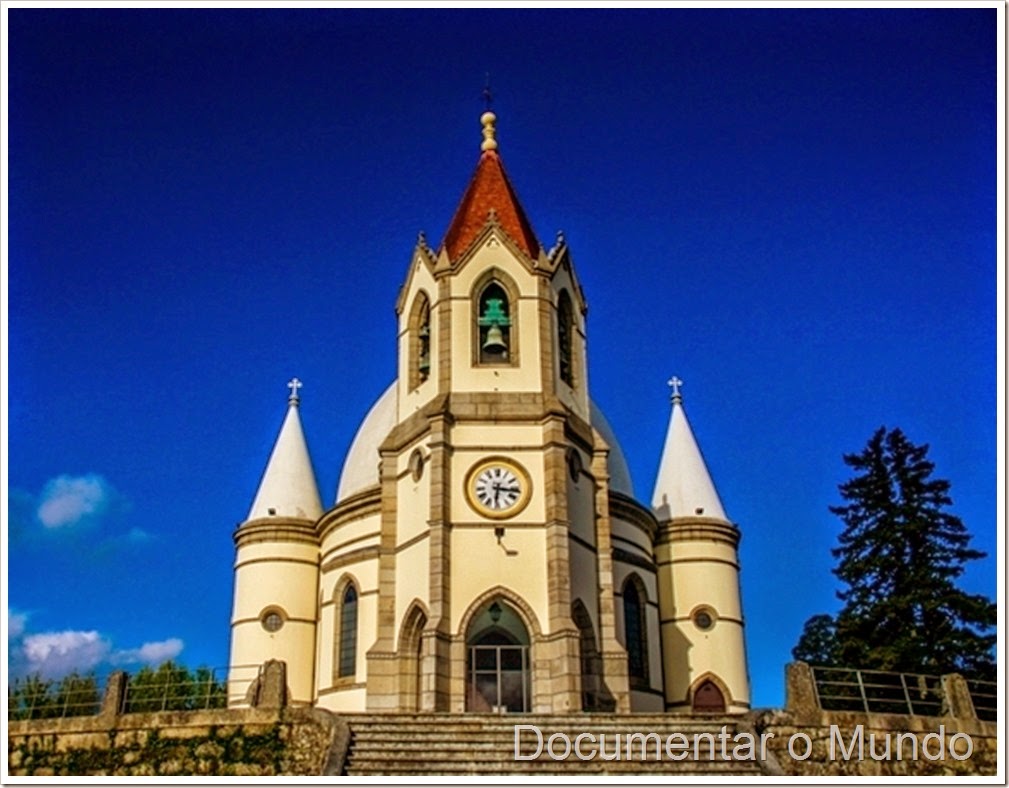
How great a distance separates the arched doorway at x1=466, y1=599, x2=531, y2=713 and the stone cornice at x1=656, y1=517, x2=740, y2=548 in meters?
10.9

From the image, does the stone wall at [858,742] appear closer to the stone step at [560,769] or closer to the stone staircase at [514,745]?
the stone staircase at [514,745]

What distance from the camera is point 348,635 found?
30.0 meters

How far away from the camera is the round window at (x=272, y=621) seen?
3244cm

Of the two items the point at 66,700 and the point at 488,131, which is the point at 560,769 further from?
the point at 488,131

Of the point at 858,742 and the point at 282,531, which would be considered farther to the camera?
the point at 282,531

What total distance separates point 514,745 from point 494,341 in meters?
12.4

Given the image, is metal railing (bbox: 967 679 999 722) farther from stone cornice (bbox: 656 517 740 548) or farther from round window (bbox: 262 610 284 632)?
round window (bbox: 262 610 284 632)

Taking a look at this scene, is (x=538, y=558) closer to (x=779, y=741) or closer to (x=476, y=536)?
(x=476, y=536)

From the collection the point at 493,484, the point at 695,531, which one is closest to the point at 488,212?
the point at 493,484

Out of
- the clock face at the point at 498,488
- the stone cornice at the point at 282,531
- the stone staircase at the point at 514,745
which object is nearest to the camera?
the stone staircase at the point at 514,745

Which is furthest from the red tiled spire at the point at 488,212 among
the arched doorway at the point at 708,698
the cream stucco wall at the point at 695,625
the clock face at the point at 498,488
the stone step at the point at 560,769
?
the stone step at the point at 560,769

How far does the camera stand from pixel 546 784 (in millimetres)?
14156

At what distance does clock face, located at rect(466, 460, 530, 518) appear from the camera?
26.1 meters

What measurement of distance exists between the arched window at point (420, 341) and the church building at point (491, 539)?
53 millimetres
